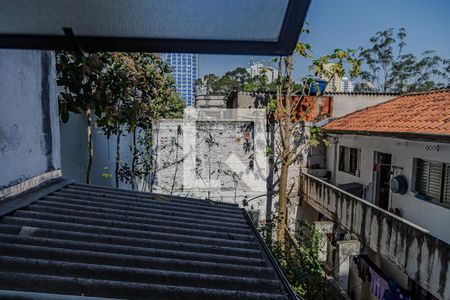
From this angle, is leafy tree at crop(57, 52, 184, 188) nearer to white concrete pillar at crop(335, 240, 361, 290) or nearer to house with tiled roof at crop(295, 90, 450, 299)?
house with tiled roof at crop(295, 90, 450, 299)

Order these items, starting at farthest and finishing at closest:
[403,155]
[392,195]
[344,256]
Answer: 1. [392,195]
2. [344,256]
3. [403,155]

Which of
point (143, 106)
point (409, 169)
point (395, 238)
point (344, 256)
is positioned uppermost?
point (143, 106)

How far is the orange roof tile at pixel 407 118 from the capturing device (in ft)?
26.8

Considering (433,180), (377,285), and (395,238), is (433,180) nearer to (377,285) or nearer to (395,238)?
(395,238)

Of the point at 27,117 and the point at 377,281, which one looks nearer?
the point at 27,117

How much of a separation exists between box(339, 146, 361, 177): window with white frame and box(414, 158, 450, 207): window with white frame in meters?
2.99

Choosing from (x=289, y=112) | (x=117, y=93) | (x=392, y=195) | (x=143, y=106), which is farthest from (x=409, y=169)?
(x=117, y=93)

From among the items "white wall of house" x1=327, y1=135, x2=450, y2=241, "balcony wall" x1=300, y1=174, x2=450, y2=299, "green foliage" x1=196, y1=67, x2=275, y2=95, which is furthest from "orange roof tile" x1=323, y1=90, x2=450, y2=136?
"green foliage" x1=196, y1=67, x2=275, y2=95

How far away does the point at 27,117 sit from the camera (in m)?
3.39

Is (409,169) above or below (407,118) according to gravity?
below

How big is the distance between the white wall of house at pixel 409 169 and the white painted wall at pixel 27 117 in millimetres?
7052

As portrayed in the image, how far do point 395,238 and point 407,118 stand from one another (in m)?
3.70

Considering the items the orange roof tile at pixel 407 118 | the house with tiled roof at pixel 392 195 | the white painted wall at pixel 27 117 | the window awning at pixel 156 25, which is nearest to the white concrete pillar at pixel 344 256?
the house with tiled roof at pixel 392 195

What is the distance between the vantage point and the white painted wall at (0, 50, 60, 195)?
2.97 m
